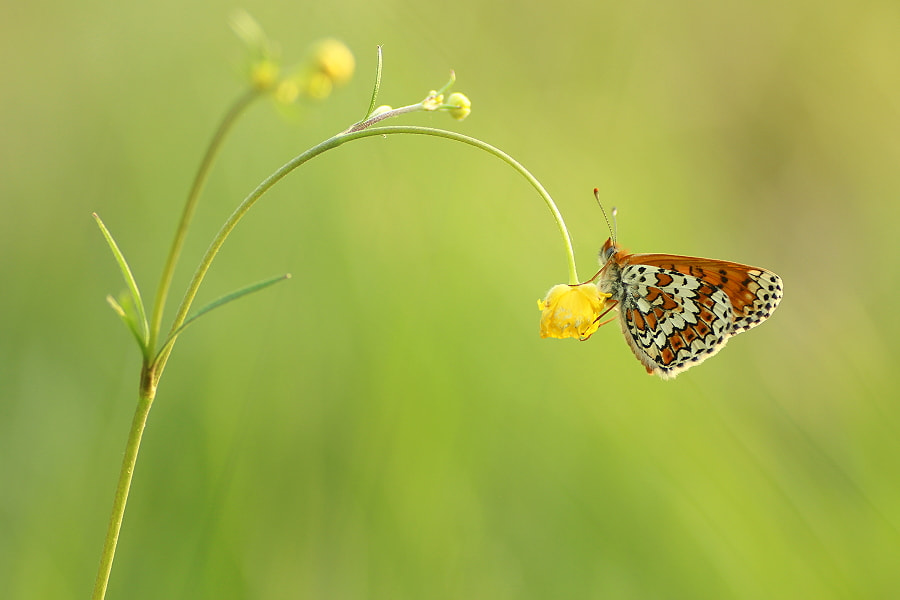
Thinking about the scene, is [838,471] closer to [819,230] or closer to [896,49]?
[819,230]

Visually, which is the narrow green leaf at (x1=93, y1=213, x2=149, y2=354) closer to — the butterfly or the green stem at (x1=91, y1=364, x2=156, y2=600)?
the green stem at (x1=91, y1=364, x2=156, y2=600)

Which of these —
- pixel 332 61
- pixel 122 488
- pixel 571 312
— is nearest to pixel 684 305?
pixel 571 312

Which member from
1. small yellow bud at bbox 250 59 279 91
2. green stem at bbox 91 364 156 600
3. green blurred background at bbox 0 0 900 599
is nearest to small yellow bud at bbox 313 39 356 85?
small yellow bud at bbox 250 59 279 91

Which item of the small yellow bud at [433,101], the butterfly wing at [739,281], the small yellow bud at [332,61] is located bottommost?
the butterfly wing at [739,281]

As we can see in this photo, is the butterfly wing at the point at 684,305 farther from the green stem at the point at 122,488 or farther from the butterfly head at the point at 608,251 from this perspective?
the green stem at the point at 122,488

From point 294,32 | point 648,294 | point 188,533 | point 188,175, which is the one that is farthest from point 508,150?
point 188,533

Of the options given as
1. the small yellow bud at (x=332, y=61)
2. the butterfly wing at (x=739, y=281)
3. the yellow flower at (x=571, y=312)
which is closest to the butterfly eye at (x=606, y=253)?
the butterfly wing at (x=739, y=281)
